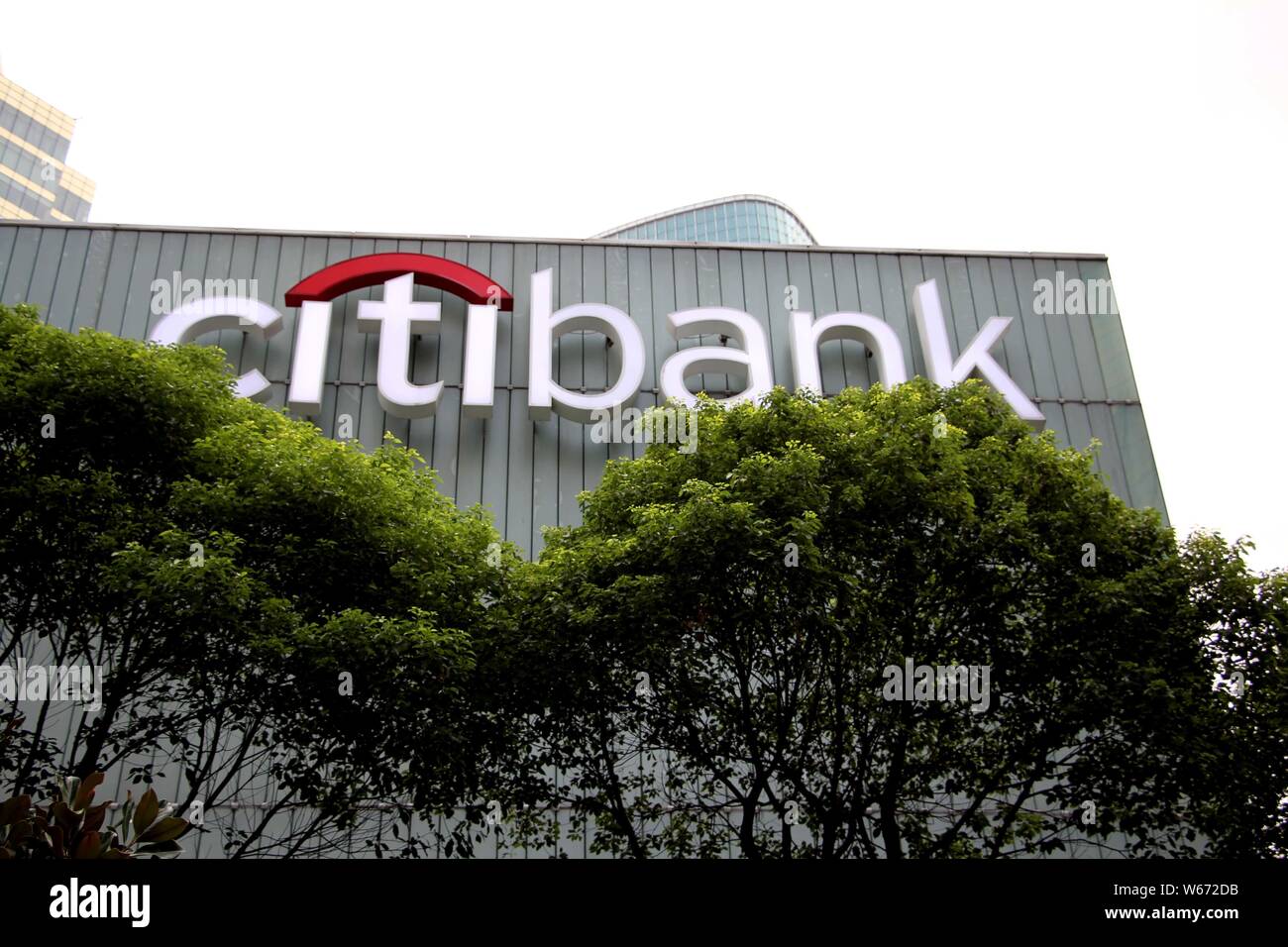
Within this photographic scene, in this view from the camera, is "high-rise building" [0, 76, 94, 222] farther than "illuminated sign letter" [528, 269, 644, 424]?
Yes

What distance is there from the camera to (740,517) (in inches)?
489

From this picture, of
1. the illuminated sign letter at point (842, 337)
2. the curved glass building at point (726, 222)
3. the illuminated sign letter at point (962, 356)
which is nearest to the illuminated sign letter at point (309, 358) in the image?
the illuminated sign letter at point (842, 337)

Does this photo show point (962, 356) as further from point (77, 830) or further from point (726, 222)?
point (726, 222)

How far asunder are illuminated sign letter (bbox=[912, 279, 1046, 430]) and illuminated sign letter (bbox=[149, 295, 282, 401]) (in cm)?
1476

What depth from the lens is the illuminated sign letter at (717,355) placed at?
76.7 feet

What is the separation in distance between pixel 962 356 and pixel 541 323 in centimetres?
972

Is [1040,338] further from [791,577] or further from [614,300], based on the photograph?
[791,577]

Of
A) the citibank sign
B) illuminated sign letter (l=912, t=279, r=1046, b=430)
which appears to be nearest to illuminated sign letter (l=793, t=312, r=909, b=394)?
the citibank sign

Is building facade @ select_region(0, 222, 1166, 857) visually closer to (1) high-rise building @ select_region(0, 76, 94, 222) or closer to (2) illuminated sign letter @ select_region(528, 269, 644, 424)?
(2) illuminated sign letter @ select_region(528, 269, 644, 424)

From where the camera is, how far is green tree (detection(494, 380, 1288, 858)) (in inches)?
498

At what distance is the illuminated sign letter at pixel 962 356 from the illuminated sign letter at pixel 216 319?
48.4ft
